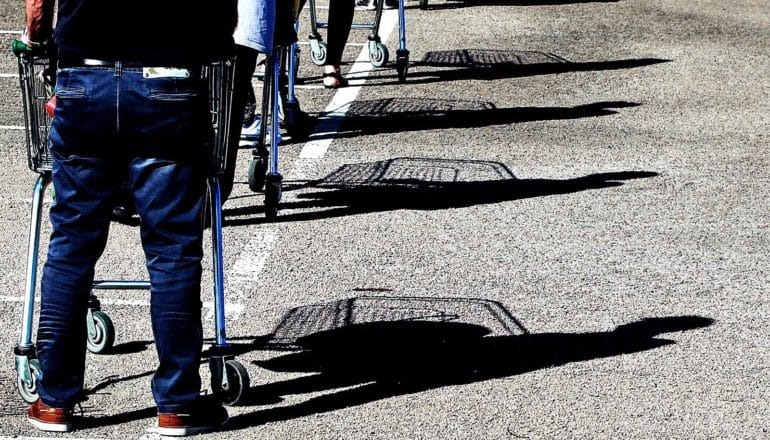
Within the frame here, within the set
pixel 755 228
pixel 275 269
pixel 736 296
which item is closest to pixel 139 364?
pixel 275 269

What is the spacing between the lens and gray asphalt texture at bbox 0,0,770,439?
17.8ft

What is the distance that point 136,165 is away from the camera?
4.77m

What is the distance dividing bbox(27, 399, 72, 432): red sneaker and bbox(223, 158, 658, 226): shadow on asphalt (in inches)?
120

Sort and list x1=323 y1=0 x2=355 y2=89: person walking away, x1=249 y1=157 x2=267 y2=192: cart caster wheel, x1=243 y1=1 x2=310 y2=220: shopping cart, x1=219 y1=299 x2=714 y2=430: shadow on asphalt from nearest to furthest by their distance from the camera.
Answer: x1=219 y1=299 x2=714 y2=430: shadow on asphalt → x1=243 y1=1 x2=310 y2=220: shopping cart → x1=249 y1=157 x2=267 y2=192: cart caster wheel → x1=323 y1=0 x2=355 y2=89: person walking away

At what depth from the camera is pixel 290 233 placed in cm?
781

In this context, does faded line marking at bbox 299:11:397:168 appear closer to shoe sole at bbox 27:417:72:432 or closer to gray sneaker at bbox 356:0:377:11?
gray sneaker at bbox 356:0:377:11

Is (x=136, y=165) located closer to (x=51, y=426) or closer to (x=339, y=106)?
(x=51, y=426)

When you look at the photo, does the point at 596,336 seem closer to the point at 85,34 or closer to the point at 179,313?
the point at 179,313

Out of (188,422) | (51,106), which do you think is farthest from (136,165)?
(188,422)

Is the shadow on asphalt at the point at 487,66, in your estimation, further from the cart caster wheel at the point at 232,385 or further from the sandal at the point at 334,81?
the cart caster wheel at the point at 232,385

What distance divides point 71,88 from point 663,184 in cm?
528

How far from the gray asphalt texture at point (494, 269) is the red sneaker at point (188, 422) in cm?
11

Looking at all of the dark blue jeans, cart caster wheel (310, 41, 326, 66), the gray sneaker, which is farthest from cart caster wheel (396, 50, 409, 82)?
the dark blue jeans

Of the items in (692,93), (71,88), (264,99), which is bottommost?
(692,93)
